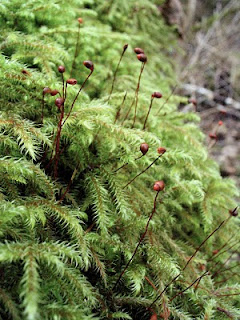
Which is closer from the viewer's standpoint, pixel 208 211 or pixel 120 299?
pixel 120 299

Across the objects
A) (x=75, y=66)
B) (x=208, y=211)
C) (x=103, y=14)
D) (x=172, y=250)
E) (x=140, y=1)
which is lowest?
(x=172, y=250)

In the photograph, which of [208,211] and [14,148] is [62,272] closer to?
[14,148]

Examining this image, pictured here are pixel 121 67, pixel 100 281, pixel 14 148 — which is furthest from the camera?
pixel 121 67

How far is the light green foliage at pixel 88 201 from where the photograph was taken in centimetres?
102

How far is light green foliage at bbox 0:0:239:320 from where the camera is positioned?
1019mm

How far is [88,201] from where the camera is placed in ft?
4.50

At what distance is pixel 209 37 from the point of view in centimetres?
605

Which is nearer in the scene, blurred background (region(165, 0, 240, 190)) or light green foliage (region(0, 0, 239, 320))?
light green foliage (region(0, 0, 239, 320))

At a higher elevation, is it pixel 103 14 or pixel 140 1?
pixel 140 1

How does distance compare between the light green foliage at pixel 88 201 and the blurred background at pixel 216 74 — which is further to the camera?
the blurred background at pixel 216 74

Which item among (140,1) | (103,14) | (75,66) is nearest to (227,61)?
(140,1)

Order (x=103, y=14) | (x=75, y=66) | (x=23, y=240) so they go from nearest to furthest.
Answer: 1. (x=23, y=240)
2. (x=75, y=66)
3. (x=103, y=14)

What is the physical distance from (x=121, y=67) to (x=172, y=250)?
1.62 meters

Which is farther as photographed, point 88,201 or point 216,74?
point 216,74
